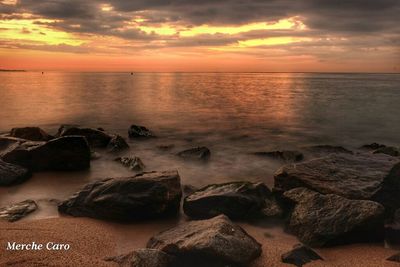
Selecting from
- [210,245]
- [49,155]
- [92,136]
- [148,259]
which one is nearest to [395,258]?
[210,245]

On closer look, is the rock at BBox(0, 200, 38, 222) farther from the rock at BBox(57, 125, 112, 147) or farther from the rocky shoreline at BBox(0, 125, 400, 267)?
the rock at BBox(57, 125, 112, 147)

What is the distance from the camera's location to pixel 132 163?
13.5m

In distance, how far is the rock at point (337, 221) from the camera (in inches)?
290

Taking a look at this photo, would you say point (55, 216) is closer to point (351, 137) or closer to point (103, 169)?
point (103, 169)

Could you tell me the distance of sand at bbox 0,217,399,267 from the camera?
6.50m

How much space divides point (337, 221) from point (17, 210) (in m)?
6.61

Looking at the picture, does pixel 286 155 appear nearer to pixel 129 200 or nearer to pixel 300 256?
pixel 129 200

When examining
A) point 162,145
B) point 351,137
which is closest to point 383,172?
point 162,145

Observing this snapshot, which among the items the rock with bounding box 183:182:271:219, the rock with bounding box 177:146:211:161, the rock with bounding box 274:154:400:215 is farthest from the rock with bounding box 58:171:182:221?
the rock with bounding box 177:146:211:161

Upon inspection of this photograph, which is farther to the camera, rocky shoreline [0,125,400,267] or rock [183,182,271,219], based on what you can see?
rock [183,182,271,219]

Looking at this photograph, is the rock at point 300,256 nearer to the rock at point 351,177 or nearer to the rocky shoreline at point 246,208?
the rocky shoreline at point 246,208

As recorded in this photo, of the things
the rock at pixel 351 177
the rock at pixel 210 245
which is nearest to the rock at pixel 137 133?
the rock at pixel 351 177

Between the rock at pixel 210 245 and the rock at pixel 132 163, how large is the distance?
621 cm

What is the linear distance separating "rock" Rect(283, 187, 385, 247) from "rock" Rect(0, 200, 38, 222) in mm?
5685
